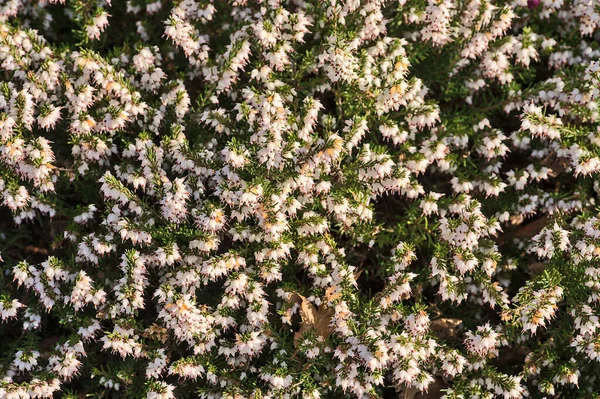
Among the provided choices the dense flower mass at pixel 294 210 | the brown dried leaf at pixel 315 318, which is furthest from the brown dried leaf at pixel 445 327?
the brown dried leaf at pixel 315 318

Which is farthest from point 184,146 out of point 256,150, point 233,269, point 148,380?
point 148,380

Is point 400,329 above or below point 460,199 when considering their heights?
below

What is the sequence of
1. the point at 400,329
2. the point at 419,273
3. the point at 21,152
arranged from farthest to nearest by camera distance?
1. the point at 419,273
2. the point at 400,329
3. the point at 21,152

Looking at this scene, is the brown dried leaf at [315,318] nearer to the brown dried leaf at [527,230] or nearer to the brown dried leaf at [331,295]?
the brown dried leaf at [331,295]

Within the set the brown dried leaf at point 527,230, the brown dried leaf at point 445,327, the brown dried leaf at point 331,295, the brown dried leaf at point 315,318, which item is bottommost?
the brown dried leaf at point 445,327

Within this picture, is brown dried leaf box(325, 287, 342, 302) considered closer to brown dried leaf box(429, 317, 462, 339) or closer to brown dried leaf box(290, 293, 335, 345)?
brown dried leaf box(290, 293, 335, 345)

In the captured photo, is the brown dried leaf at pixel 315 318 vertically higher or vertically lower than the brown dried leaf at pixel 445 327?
higher

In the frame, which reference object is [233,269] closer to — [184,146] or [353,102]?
[184,146]

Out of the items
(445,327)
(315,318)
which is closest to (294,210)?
(315,318)

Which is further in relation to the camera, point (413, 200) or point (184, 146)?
point (413, 200)
